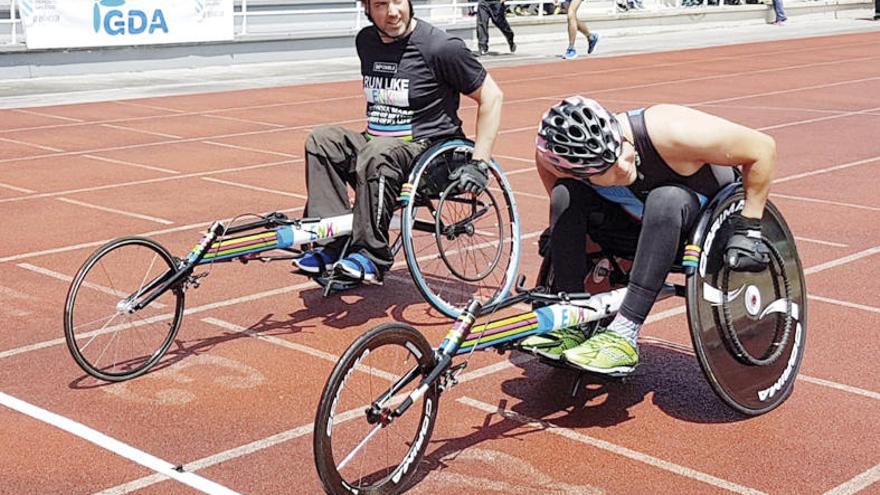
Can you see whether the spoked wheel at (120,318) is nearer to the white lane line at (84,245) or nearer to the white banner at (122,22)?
the white lane line at (84,245)

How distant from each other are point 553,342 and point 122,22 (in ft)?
55.8

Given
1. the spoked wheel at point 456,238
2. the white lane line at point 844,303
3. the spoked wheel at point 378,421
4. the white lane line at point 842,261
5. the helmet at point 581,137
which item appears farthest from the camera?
the white lane line at point 842,261

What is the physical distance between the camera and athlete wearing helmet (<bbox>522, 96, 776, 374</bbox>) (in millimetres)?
4977

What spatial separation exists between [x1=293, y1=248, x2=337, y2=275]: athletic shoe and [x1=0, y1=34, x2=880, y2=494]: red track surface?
0.30m

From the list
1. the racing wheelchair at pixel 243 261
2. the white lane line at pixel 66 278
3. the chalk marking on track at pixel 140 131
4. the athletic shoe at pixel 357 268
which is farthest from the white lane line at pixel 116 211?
the chalk marking on track at pixel 140 131

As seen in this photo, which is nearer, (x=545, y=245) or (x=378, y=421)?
(x=378, y=421)

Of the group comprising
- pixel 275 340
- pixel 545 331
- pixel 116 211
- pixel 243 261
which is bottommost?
pixel 116 211

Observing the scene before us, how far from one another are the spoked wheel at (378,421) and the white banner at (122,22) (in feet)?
52.8

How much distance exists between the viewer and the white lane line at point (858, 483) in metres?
4.57

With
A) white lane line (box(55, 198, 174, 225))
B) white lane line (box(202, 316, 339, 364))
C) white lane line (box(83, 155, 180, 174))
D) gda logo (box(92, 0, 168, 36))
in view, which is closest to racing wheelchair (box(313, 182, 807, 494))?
white lane line (box(202, 316, 339, 364))

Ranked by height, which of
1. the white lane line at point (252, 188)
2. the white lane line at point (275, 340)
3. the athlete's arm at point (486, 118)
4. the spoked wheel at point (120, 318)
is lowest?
the white lane line at point (252, 188)

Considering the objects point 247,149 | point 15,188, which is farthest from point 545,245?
point 247,149

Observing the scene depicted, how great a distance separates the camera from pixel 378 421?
4250 mm

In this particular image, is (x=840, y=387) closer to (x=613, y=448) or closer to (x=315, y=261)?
(x=613, y=448)
